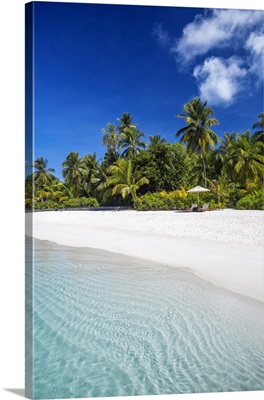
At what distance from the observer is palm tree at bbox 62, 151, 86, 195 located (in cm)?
488

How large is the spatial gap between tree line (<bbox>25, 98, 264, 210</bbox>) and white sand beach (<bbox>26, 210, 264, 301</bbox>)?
23.1 inches

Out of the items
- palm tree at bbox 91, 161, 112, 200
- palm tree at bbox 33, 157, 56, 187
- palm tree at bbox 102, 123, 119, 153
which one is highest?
palm tree at bbox 102, 123, 119, 153

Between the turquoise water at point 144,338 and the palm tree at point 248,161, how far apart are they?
7298mm

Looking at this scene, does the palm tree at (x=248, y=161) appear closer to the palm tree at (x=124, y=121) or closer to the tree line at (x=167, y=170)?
the tree line at (x=167, y=170)

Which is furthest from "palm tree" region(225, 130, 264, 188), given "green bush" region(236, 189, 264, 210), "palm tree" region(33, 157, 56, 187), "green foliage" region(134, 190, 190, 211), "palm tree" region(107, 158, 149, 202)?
"palm tree" region(33, 157, 56, 187)

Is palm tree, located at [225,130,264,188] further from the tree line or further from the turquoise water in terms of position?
the turquoise water

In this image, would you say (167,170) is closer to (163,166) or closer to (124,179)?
(163,166)

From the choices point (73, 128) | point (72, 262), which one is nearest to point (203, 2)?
point (73, 128)

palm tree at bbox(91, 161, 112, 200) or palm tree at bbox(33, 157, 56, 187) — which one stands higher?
palm tree at bbox(91, 161, 112, 200)

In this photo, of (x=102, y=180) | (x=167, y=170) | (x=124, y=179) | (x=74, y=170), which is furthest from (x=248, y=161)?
(x=74, y=170)

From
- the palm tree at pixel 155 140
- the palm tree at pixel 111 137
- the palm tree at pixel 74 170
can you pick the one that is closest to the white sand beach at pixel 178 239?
the palm tree at pixel 74 170

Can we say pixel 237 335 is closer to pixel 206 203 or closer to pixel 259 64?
pixel 259 64

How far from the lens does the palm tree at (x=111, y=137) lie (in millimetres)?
5797

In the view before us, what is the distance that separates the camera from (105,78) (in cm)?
382
